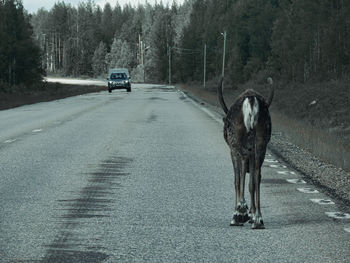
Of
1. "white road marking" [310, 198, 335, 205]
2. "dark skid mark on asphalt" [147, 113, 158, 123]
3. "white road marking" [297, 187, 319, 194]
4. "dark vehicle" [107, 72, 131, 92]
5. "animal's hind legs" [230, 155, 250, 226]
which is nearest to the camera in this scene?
"animal's hind legs" [230, 155, 250, 226]

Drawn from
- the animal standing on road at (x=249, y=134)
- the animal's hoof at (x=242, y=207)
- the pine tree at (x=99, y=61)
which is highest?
the animal standing on road at (x=249, y=134)

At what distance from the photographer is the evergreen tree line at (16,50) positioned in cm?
7681

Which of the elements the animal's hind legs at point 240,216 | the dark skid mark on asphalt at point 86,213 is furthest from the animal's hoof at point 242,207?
the dark skid mark on asphalt at point 86,213

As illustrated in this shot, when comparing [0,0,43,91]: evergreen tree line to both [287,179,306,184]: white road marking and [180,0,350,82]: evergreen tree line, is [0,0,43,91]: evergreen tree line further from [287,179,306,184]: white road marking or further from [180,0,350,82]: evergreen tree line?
[287,179,306,184]: white road marking

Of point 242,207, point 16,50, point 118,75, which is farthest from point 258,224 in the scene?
point 16,50

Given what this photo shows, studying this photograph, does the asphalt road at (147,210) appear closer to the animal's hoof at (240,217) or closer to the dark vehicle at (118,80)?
the animal's hoof at (240,217)

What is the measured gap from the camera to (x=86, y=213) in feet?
23.4

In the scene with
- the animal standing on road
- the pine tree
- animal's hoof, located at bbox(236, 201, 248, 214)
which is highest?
the animal standing on road

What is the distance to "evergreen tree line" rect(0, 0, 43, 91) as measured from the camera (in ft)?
252

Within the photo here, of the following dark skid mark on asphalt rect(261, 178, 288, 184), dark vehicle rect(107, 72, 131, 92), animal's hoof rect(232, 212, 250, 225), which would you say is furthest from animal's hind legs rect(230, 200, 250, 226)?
dark vehicle rect(107, 72, 131, 92)

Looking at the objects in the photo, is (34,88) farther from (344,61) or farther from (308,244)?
(308,244)

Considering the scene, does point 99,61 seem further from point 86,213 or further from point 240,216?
point 240,216

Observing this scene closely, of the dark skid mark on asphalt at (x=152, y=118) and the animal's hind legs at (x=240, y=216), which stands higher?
the animal's hind legs at (x=240, y=216)

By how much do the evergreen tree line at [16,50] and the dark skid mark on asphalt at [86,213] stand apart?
6826 centimetres
